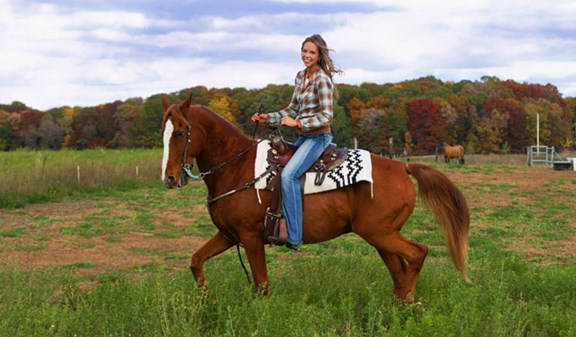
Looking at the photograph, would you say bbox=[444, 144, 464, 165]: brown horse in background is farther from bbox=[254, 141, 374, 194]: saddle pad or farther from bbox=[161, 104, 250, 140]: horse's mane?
bbox=[161, 104, 250, 140]: horse's mane

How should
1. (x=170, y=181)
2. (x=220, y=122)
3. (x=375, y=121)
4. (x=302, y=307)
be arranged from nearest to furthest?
1. (x=302, y=307)
2. (x=170, y=181)
3. (x=220, y=122)
4. (x=375, y=121)

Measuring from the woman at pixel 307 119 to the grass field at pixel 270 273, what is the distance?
2.79 feet

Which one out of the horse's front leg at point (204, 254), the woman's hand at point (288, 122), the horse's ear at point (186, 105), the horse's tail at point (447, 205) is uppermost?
the horse's ear at point (186, 105)

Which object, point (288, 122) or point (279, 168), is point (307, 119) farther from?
point (279, 168)

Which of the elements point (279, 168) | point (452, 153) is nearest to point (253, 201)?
point (279, 168)

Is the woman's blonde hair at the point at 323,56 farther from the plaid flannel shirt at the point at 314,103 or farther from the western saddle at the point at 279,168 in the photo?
the western saddle at the point at 279,168

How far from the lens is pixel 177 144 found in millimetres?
5613

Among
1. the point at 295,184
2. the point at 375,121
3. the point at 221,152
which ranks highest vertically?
the point at 375,121

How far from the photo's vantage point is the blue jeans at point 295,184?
5.60 meters

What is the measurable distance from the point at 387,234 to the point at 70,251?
743 centimetres

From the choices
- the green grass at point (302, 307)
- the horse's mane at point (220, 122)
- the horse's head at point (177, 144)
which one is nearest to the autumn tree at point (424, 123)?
the green grass at point (302, 307)

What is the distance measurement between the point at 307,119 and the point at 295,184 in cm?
62

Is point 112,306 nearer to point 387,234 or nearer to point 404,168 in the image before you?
point 387,234

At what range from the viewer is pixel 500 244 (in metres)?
11.3
